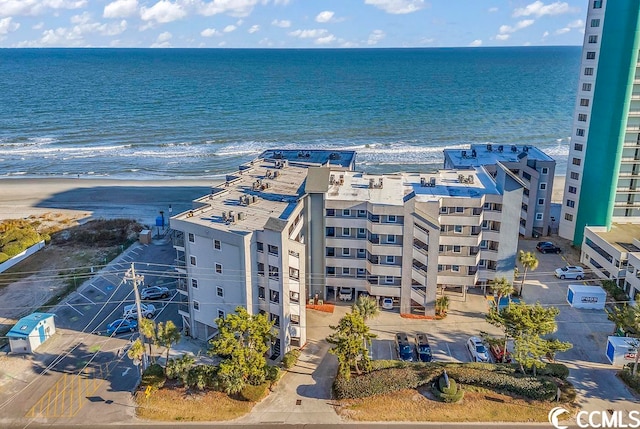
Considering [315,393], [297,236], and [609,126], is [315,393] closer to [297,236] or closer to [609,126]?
[297,236]

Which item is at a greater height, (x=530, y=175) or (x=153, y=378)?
(x=530, y=175)

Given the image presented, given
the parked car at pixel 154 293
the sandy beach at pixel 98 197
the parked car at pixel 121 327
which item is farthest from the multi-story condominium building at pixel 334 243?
the sandy beach at pixel 98 197

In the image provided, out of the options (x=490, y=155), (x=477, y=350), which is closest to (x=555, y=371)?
(x=477, y=350)

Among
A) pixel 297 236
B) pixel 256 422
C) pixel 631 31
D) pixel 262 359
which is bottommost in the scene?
pixel 256 422

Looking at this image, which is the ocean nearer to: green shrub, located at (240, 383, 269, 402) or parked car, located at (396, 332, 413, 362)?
parked car, located at (396, 332, 413, 362)

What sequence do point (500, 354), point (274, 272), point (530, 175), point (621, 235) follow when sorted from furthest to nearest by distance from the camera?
point (530, 175), point (621, 235), point (500, 354), point (274, 272)

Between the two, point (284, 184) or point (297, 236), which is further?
point (284, 184)

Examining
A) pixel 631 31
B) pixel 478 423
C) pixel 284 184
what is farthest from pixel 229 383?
pixel 631 31

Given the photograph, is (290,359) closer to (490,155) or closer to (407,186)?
(407,186)
